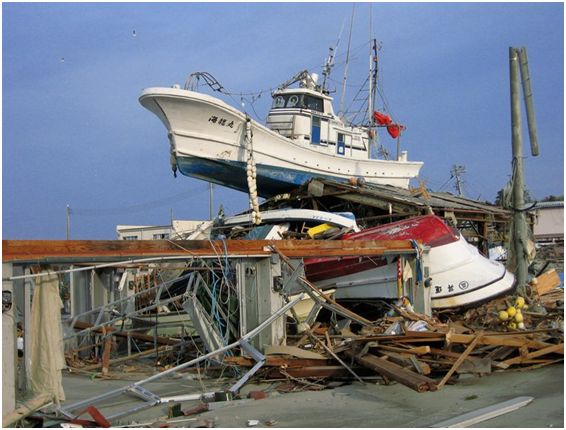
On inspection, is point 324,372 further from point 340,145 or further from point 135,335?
point 340,145

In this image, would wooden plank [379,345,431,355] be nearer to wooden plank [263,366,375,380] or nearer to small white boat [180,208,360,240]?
wooden plank [263,366,375,380]

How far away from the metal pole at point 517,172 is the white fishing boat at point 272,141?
33.1 ft

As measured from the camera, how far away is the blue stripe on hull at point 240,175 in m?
22.1

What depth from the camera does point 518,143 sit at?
505 inches

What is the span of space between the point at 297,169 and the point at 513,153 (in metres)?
12.4

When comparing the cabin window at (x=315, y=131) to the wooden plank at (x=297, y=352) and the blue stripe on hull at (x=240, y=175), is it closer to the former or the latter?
the blue stripe on hull at (x=240, y=175)

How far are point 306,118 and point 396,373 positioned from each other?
18.6 metres

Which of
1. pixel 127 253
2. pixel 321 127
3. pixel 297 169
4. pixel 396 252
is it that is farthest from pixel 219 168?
pixel 127 253

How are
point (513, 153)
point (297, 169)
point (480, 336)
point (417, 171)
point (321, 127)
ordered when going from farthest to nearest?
point (417, 171) < point (321, 127) < point (297, 169) < point (513, 153) < point (480, 336)

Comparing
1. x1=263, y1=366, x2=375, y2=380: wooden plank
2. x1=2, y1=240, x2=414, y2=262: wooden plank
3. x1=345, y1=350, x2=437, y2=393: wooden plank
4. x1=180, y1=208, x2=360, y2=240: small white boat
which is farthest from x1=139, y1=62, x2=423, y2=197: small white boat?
x1=345, y1=350, x2=437, y2=393: wooden plank

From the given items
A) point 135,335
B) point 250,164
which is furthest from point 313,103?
point 135,335

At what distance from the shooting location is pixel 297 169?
80.6ft

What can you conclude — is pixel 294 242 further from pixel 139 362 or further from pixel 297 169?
pixel 297 169

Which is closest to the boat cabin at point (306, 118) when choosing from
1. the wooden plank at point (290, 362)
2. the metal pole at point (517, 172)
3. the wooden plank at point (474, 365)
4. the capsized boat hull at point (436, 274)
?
the capsized boat hull at point (436, 274)
